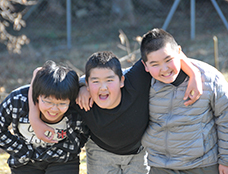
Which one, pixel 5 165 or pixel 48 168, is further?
pixel 5 165

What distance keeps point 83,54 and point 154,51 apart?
644 cm

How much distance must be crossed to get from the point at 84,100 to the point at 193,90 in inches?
33.8

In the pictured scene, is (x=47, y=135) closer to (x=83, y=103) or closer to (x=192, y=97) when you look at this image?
(x=83, y=103)

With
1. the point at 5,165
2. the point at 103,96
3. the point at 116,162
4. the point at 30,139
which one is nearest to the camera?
the point at 103,96

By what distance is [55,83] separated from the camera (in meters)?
2.53

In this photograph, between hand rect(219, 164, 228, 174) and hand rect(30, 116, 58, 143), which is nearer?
hand rect(219, 164, 228, 174)

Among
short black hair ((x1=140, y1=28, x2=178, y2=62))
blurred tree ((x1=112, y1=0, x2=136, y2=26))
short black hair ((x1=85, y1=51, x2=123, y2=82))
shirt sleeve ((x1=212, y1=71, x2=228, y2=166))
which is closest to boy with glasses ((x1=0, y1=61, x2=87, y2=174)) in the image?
short black hair ((x1=85, y1=51, x2=123, y2=82))

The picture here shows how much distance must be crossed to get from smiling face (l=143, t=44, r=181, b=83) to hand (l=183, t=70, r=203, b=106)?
0.13 metres

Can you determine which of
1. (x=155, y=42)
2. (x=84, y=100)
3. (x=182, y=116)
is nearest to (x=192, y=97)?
(x=182, y=116)

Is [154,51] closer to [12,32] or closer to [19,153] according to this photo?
[19,153]

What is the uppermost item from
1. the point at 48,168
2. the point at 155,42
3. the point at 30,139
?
the point at 155,42

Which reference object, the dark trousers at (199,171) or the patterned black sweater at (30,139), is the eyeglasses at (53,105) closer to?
the patterned black sweater at (30,139)

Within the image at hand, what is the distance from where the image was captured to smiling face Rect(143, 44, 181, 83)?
241 centimetres

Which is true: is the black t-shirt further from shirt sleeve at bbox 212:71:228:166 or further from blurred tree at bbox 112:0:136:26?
blurred tree at bbox 112:0:136:26
